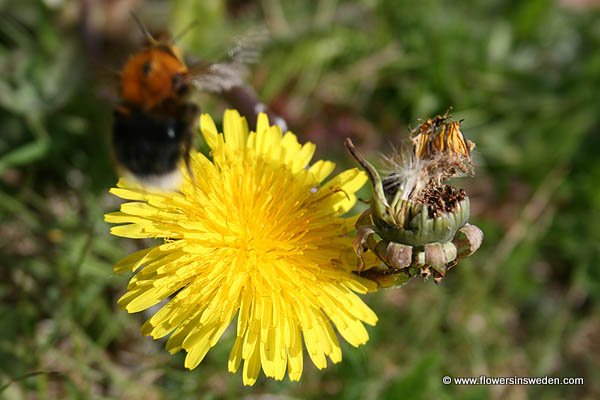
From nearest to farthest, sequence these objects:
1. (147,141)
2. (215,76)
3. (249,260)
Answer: (147,141) → (215,76) → (249,260)

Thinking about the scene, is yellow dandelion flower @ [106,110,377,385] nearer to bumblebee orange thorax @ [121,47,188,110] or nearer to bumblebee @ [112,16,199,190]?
bumblebee @ [112,16,199,190]

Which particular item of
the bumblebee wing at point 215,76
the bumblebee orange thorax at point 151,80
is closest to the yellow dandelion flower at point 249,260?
the bumblebee wing at point 215,76

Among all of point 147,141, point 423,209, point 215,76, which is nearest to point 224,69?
point 215,76

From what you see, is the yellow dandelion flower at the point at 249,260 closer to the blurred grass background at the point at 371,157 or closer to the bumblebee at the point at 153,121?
the bumblebee at the point at 153,121

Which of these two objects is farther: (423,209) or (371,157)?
(371,157)

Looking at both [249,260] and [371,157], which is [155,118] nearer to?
[249,260]

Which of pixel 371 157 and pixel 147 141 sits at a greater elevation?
pixel 371 157

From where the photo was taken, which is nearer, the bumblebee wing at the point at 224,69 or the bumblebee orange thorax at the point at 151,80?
the bumblebee orange thorax at the point at 151,80
